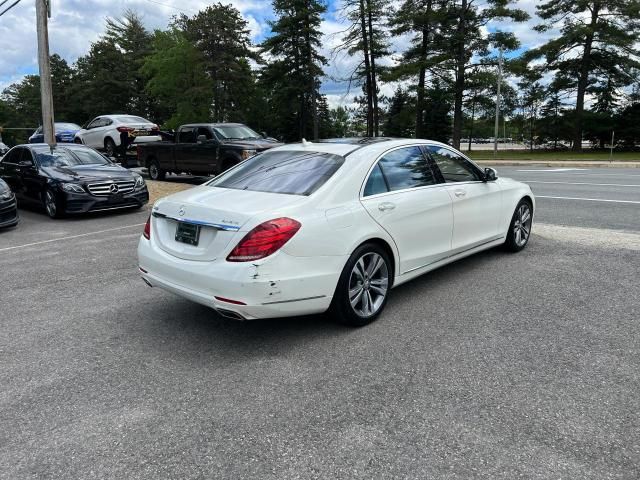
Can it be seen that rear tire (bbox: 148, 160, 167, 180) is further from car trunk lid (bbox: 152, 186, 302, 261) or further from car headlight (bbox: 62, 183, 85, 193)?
car trunk lid (bbox: 152, 186, 302, 261)

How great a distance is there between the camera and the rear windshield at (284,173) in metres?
4.32

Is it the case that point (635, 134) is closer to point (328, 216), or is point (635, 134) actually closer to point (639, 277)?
point (639, 277)

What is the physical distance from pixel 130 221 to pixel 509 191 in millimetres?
6957

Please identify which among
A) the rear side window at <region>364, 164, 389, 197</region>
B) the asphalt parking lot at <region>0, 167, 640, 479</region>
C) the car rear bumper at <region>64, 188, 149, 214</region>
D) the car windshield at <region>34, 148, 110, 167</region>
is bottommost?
the asphalt parking lot at <region>0, 167, 640, 479</region>

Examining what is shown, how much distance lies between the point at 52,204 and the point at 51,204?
47 mm

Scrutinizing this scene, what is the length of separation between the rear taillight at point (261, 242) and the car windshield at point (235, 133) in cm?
1125

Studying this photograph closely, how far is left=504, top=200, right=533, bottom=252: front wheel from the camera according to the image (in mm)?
6504

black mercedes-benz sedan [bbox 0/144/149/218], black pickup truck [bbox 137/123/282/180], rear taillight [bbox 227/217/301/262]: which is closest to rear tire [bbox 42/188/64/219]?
black mercedes-benz sedan [bbox 0/144/149/218]

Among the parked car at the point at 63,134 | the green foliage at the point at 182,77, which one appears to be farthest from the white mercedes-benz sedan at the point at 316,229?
the green foliage at the point at 182,77

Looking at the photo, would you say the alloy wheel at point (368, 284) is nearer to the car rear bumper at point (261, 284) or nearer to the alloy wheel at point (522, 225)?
the car rear bumper at point (261, 284)

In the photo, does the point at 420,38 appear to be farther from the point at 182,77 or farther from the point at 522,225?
the point at 522,225

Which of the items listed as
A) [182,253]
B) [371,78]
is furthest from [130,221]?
[371,78]

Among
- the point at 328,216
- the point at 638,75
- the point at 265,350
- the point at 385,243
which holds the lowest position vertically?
the point at 265,350

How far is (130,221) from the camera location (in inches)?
393
